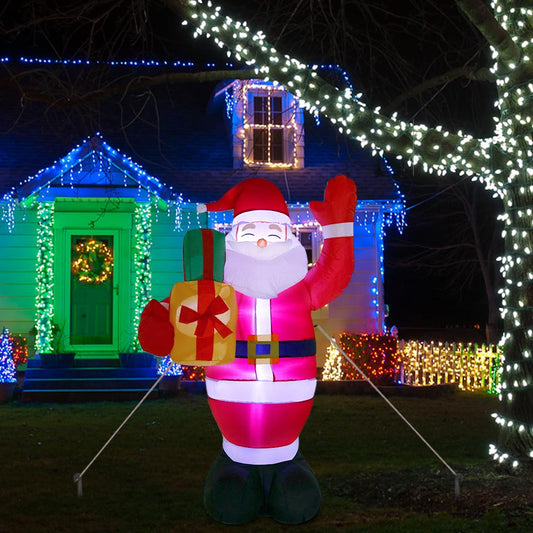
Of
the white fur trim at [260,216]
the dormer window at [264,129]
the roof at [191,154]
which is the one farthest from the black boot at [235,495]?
the dormer window at [264,129]

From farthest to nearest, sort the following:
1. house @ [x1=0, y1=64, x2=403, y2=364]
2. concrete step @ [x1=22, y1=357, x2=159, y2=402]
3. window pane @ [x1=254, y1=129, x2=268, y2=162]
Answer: window pane @ [x1=254, y1=129, x2=268, y2=162] → house @ [x1=0, y1=64, x2=403, y2=364] → concrete step @ [x1=22, y1=357, x2=159, y2=402]

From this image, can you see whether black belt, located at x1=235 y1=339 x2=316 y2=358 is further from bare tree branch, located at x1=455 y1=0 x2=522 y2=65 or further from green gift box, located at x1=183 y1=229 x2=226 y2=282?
bare tree branch, located at x1=455 y1=0 x2=522 y2=65

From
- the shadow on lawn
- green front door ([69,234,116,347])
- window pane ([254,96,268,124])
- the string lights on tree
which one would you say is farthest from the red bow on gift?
window pane ([254,96,268,124])

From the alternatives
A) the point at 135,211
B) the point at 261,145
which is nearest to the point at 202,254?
the point at 135,211

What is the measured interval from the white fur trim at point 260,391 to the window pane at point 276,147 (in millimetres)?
10126

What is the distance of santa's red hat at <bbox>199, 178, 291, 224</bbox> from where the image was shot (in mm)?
5543

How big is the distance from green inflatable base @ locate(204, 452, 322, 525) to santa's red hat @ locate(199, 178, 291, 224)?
1781mm

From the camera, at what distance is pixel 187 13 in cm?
728

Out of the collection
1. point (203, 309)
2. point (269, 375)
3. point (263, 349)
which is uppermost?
point (203, 309)

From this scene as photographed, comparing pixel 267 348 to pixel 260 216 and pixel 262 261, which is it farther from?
pixel 260 216

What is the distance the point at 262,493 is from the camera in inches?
207

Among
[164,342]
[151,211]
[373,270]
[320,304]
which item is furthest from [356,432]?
[151,211]

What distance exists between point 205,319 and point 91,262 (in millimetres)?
9111

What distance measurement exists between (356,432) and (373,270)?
5760 millimetres
